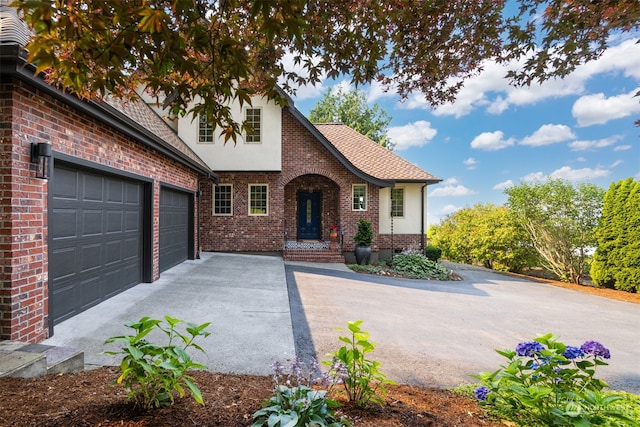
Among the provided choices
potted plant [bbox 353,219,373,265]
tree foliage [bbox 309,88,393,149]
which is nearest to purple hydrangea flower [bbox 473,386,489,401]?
potted plant [bbox 353,219,373,265]

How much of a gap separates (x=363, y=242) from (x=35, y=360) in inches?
432

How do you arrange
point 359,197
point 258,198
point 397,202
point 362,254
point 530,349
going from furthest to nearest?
point 397,202 → point 359,197 → point 258,198 → point 362,254 → point 530,349

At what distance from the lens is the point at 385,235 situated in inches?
566

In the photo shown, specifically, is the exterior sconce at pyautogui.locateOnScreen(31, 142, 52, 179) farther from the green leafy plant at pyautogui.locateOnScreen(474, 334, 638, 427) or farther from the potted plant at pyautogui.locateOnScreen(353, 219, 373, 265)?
the potted plant at pyautogui.locateOnScreen(353, 219, 373, 265)

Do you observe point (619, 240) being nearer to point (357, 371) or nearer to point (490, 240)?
point (490, 240)

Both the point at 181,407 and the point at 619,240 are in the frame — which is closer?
the point at 181,407

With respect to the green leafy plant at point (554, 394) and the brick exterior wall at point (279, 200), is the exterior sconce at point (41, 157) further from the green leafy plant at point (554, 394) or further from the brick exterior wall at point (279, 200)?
the brick exterior wall at point (279, 200)

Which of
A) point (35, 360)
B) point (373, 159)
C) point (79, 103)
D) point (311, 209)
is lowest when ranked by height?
point (35, 360)

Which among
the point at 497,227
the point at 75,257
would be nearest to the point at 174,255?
the point at 75,257

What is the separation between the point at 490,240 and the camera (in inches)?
563

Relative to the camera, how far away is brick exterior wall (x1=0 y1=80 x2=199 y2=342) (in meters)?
3.44

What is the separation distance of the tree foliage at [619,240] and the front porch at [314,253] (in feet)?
30.3

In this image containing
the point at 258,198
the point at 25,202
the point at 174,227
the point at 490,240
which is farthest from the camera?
the point at 490,240

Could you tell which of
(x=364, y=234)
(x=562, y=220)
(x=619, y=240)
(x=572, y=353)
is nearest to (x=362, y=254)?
(x=364, y=234)
